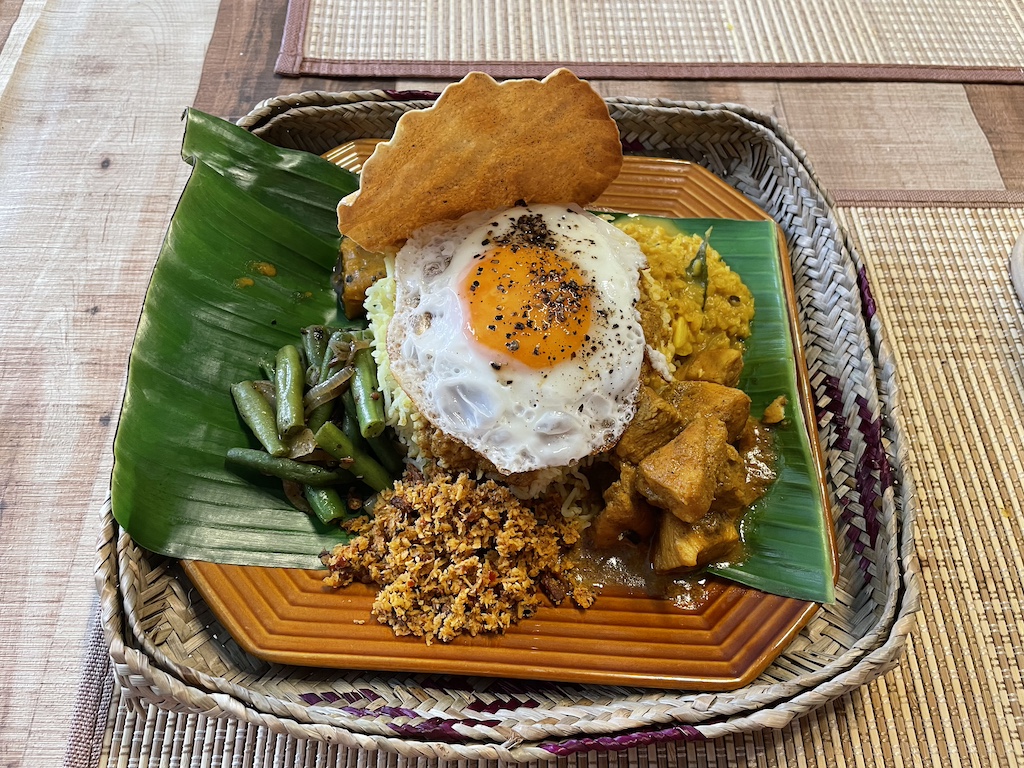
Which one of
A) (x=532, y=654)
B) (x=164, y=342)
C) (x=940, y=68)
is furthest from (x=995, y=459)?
(x=164, y=342)

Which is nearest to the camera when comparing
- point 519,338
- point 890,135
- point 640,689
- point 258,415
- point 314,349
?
point 640,689

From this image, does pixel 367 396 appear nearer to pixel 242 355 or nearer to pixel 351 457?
pixel 351 457

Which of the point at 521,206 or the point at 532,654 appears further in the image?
the point at 521,206

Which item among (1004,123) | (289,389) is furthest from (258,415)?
(1004,123)

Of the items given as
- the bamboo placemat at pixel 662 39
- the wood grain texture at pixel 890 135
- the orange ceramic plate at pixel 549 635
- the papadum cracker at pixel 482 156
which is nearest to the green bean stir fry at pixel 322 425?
the orange ceramic plate at pixel 549 635

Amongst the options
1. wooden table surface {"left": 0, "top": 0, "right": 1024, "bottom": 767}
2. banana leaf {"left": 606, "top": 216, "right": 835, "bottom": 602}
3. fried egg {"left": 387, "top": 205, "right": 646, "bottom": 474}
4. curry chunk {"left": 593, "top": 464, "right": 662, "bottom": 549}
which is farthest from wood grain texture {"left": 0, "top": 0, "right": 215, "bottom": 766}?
banana leaf {"left": 606, "top": 216, "right": 835, "bottom": 602}

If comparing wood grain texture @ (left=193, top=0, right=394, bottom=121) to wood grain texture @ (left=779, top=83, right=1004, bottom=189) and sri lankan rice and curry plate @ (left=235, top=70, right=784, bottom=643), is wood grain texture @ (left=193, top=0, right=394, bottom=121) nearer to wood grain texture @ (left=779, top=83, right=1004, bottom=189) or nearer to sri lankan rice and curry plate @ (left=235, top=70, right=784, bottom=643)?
sri lankan rice and curry plate @ (left=235, top=70, right=784, bottom=643)

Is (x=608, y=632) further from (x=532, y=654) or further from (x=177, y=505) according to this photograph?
(x=177, y=505)
